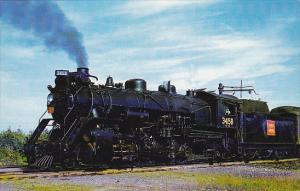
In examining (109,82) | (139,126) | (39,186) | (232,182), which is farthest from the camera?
(139,126)

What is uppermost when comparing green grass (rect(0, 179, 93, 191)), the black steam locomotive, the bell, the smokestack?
the smokestack

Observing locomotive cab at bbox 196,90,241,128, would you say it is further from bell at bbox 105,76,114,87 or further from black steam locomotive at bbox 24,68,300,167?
bell at bbox 105,76,114,87

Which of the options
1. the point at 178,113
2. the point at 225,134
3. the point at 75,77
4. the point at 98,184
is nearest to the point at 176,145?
the point at 178,113

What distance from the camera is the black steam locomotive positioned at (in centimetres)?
1493

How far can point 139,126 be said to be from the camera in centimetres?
1728

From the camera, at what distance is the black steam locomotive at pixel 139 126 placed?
1493 cm

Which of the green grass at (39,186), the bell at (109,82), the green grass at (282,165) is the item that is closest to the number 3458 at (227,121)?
the green grass at (282,165)

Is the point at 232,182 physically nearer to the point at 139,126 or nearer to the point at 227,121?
the point at 139,126

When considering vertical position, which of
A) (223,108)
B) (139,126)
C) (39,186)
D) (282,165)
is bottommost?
(39,186)

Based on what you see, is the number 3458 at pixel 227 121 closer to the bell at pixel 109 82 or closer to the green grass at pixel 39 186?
the bell at pixel 109 82

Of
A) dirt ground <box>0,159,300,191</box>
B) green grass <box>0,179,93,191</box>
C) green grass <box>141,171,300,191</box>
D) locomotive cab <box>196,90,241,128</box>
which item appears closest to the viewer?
green grass <box>0,179,93,191</box>

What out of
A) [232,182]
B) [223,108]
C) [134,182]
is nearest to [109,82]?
[134,182]

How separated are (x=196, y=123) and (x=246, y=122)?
4.19 meters

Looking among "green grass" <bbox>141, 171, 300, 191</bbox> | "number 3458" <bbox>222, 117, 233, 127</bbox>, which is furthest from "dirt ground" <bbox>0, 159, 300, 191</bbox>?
"number 3458" <bbox>222, 117, 233, 127</bbox>
